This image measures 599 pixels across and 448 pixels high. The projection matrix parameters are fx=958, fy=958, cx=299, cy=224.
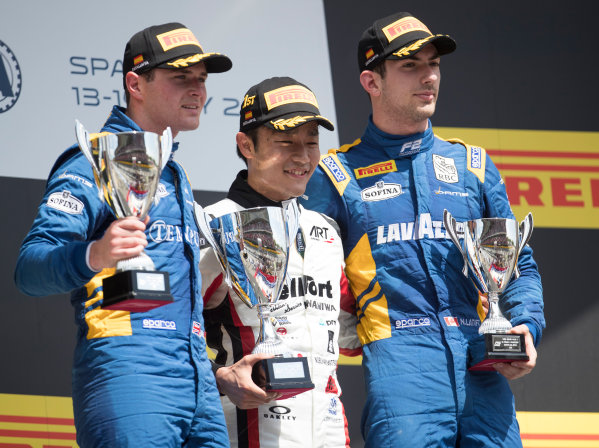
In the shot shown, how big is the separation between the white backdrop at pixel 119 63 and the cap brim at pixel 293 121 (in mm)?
927

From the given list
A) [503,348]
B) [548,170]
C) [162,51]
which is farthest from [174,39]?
[548,170]

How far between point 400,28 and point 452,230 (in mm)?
641

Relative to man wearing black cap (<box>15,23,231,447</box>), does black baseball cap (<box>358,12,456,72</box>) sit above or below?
above

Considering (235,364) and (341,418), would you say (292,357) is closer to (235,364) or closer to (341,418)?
(235,364)

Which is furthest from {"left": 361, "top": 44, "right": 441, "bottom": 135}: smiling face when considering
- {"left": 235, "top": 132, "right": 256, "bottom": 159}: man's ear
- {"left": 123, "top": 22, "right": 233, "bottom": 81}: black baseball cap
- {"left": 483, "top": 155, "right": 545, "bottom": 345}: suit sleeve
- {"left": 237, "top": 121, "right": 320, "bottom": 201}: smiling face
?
{"left": 123, "top": 22, "right": 233, "bottom": 81}: black baseball cap

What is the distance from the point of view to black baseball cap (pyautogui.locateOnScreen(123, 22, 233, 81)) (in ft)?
7.60

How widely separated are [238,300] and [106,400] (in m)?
0.53

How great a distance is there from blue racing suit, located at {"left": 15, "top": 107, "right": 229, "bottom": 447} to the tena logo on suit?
26.5 inches

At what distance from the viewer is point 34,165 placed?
10.2ft

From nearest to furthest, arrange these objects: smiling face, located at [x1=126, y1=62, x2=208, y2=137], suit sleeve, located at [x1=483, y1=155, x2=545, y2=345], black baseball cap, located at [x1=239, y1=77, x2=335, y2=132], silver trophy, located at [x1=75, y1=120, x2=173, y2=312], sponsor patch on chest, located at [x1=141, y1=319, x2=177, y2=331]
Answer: silver trophy, located at [x1=75, y1=120, x2=173, y2=312]
sponsor patch on chest, located at [x1=141, y1=319, x2=177, y2=331]
smiling face, located at [x1=126, y1=62, x2=208, y2=137]
black baseball cap, located at [x1=239, y1=77, x2=335, y2=132]
suit sleeve, located at [x1=483, y1=155, x2=545, y2=345]

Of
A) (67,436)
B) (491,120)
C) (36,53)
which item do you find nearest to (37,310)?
(67,436)

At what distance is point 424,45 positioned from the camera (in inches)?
106

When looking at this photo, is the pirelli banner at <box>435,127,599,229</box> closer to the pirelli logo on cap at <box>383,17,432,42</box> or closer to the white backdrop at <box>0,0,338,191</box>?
the white backdrop at <box>0,0,338,191</box>

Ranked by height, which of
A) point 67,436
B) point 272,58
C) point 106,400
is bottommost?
point 67,436
